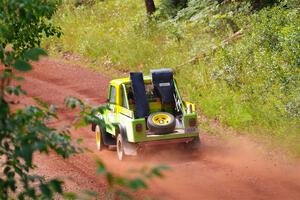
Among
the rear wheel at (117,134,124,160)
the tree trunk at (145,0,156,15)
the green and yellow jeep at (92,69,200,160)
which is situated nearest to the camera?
the green and yellow jeep at (92,69,200,160)

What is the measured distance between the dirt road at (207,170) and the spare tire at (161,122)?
71 centimetres

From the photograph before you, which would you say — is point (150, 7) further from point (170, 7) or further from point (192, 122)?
point (192, 122)

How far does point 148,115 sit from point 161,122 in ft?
1.97

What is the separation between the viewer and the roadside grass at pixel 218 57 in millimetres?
13469

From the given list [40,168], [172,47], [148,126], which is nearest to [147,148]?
[148,126]

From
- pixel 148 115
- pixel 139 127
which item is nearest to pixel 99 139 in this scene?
pixel 148 115

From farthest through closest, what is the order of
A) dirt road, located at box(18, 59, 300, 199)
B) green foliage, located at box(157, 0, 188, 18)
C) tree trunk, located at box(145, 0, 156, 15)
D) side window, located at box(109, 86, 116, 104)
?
tree trunk, located at box(145, 0, 156, 15) → green foliage, located at box(157, 0, 188, 18) → side window, located at box(109, 86, 116, 104) → dirt road, located at box(18, 59, 300, 199)

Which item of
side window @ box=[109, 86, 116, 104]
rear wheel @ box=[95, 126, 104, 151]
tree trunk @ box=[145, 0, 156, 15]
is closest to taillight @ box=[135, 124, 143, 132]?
side window @ box=[109, 86, 116, 104]

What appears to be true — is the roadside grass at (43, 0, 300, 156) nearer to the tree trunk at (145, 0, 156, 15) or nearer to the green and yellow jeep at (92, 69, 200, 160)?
the tree trunk at (145, 0, 156, 15)

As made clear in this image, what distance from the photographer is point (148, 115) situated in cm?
1238

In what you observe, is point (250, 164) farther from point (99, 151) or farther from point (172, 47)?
point (172, 47)

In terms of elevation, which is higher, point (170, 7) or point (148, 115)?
point (170, 7)

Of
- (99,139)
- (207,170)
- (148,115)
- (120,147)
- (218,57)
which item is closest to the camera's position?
(207,170)

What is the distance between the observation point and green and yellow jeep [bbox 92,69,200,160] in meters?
11.8
